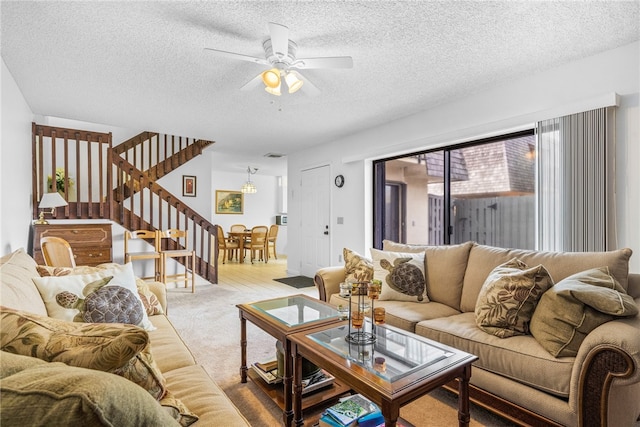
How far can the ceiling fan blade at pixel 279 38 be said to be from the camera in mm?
1983

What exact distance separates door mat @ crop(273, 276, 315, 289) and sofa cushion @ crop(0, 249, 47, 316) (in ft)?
12.3

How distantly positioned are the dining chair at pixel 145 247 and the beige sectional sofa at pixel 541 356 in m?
3.73

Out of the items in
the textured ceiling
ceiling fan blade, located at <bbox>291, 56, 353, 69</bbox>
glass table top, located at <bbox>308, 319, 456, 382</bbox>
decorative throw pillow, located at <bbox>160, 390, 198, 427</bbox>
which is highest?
the textured ceiling

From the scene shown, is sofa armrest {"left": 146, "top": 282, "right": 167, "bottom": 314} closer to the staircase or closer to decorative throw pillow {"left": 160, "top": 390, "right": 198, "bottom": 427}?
decorative throw pillow {"left": 160, "top": 390, "right": 198, "bottom": 427}

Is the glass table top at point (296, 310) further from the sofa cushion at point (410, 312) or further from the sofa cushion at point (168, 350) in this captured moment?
the sofa cushion at point (168, 350)

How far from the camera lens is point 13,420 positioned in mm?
429

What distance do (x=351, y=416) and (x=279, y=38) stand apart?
2.16 meters

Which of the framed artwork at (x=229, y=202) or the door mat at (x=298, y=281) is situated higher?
the framed artwork at (x=229, y=202)

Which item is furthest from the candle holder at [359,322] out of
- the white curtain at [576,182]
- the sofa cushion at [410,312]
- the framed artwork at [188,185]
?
the framed artwork at [188,185]

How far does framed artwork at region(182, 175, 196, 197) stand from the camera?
620 cm

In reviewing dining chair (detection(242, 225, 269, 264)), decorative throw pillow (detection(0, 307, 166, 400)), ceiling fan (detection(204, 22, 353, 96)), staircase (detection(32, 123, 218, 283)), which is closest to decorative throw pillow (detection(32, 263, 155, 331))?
decorative throw pillow (detection(0, 307, 166, 400))

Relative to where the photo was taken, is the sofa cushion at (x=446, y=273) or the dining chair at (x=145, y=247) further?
Answer: the dining chair at (x=145, y=247)

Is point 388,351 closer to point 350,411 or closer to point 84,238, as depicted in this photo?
point 350,411

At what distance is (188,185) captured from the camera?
20.4 feet
